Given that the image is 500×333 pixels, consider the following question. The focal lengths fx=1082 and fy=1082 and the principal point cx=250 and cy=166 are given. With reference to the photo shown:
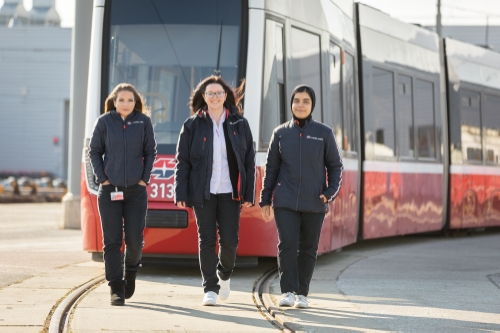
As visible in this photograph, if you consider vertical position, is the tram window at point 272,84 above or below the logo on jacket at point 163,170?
above

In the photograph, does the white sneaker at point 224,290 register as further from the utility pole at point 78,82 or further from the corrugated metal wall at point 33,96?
the corrugated metal wall at point 33,96

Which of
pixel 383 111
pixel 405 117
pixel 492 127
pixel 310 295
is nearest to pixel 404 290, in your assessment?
pixel 310 295

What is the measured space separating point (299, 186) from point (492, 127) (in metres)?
11.2

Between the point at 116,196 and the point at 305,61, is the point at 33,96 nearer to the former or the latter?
the point at 305,61

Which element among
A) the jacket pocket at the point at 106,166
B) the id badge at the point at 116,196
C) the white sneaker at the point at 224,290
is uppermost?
the jacket pocket at the point at 106,166

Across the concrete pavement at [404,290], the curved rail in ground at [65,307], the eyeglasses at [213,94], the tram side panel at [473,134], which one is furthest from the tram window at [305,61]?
the tram side panel at [473,134]

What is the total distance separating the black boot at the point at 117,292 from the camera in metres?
7.86

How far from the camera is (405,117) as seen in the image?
→ 48.5 feet

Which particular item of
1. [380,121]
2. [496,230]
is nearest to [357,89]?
[380,121]

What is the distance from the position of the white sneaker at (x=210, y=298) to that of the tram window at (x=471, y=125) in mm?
9710

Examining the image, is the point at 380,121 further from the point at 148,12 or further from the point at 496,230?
the point at 496,230

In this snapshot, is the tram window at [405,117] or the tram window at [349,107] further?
the tram window at [405,117]

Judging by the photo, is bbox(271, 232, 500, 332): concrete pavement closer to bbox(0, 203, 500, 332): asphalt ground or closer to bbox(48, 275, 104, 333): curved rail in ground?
bbox(0, 203, 500, 332): asphalt ground

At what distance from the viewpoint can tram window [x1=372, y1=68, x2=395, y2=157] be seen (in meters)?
13.8
